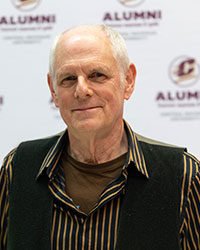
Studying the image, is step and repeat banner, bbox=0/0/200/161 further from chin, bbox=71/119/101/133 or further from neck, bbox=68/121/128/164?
chin, bbox=71/119/101/133

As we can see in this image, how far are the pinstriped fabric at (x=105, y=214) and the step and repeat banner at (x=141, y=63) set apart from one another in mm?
858

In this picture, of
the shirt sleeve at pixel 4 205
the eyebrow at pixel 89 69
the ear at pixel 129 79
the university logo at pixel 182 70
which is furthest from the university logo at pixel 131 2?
the shirt sleeve at pixel 4 205

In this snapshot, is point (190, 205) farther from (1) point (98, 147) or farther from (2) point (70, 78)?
(2) point (70, 78)

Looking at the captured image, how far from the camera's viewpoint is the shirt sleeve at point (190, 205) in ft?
3.69

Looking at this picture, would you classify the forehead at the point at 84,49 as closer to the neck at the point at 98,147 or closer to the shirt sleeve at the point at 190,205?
the neck at the point at 98,147

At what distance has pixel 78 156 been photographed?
1.22 metres

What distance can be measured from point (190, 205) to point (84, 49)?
0.54 meters

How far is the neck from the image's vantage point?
1.18 metres

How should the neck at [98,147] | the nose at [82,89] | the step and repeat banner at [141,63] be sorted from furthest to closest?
the step and repeat banner at [141,63] → the neck at [98,147] → the nose at [82,89]

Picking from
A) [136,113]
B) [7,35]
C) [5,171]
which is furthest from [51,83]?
[7,35]

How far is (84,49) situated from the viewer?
110 cm

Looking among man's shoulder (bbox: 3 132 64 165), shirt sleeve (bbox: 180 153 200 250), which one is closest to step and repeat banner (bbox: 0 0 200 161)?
man's shoulder (bbox: 3 132 64 165)

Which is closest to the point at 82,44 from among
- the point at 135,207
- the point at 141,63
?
the point at 135,207

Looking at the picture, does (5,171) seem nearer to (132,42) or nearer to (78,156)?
(78,156)
